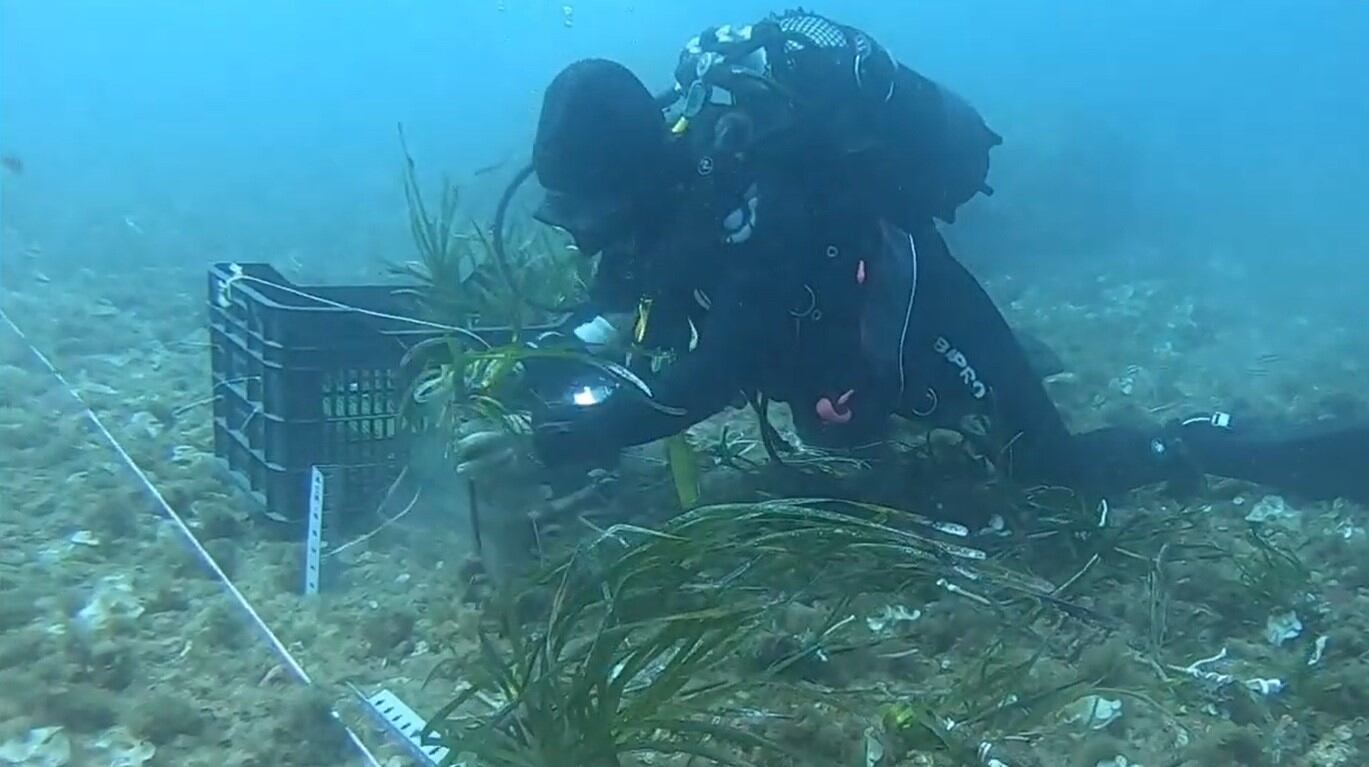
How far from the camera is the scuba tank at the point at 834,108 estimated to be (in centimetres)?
278

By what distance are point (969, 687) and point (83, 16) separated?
80.5 m

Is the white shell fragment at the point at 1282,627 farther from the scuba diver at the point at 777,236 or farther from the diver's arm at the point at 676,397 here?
the diver's arm at the point at 676,397

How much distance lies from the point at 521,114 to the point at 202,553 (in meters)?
22.6

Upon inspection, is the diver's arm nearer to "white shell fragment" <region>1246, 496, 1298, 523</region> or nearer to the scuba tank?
the scuba tank

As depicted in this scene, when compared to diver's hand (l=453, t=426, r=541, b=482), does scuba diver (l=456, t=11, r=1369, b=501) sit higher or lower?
higher

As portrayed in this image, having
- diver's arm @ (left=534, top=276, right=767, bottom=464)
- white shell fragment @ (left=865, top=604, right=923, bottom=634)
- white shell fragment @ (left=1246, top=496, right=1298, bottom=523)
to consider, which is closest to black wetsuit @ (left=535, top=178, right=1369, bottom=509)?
diver's arm @ (left=534, top=276, right=767, bottom=464)

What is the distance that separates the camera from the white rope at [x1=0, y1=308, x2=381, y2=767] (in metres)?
2.27

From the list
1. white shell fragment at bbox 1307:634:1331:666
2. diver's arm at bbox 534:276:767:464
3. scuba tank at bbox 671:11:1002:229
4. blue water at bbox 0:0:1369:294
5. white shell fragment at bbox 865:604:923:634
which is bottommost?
white shell fragment at bbox 1307:634:1331:666

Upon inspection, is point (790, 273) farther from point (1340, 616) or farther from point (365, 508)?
point (1340, 616)

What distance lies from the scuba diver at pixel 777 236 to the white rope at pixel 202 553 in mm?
590

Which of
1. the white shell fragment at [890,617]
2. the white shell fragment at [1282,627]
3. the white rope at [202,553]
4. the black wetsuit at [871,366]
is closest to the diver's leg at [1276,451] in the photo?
the black wetsuit at [871,366]

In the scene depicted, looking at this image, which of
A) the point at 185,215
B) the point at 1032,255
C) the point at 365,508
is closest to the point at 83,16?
the point at 185,215

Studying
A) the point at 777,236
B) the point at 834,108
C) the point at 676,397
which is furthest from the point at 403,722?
the point at 834,108

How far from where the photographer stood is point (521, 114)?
2436 cm
